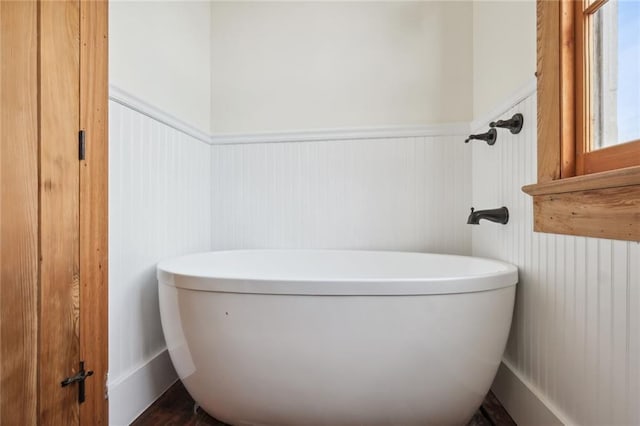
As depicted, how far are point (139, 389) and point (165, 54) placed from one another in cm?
138

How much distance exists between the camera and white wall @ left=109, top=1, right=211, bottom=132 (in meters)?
1.05

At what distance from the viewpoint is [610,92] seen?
0.76 metres

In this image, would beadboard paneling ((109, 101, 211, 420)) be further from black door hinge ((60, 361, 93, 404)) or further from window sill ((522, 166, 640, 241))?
window sill ((522, 166, 640, 241))

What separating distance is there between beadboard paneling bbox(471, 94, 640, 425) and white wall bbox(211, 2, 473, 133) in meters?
0.57

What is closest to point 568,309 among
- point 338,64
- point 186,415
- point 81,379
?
point 186,415

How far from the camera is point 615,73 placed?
A: 2.42 ft

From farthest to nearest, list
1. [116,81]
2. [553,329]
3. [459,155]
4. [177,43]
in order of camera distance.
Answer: [459,155] → [177,43] → [116,81] → [553,329]

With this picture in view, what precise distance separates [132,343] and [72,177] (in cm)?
63

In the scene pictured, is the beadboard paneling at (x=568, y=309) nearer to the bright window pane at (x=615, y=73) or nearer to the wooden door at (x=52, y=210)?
the bright window pane at (x=615, y=73)

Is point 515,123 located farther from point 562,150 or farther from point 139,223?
point 139,223

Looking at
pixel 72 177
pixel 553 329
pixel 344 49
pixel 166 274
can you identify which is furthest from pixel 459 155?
pixel 72 177

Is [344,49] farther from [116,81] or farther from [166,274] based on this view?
[166,274]

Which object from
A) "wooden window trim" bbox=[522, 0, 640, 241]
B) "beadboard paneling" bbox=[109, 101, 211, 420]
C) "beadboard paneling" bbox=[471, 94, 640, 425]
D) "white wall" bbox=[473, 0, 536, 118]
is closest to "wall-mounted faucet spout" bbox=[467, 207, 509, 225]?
"beadboard paneling" bbox=[471, 94, 640, 425]

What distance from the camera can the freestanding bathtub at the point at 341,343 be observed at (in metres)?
0.78
